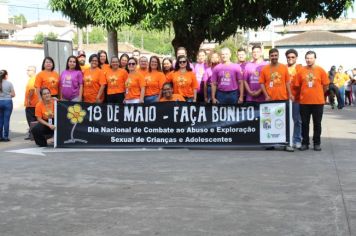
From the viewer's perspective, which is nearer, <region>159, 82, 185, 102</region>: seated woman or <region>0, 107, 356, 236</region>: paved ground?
<region>0, 107, 356, 236</region>: paved ground

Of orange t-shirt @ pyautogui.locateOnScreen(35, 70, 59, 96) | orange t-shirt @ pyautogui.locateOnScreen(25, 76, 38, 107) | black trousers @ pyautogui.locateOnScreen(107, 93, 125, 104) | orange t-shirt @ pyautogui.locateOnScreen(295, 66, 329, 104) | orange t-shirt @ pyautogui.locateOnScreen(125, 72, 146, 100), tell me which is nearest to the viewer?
orange t-shirt @ pyautogui.locateOnScreen(295, 66, 329, 104)

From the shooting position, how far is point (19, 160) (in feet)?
30.5

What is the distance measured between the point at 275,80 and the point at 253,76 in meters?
0.60

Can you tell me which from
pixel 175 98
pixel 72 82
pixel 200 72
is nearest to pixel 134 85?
pixel 175 98

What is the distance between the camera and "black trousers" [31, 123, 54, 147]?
1077cm

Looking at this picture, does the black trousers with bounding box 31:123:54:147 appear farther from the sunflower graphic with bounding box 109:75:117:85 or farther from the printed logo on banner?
the printed logo on banner

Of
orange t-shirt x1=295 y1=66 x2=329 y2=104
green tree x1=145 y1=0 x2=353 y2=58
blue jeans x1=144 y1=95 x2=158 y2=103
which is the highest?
green tree x1=145 y1=0 x2=353 y2=58

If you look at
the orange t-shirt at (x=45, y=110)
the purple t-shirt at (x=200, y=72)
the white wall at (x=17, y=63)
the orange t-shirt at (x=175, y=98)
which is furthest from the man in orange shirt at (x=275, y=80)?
the white wall at (x=17, y=63)

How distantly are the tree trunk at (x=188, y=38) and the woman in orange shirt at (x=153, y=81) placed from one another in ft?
21.5

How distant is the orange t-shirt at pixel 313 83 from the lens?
31.9ft

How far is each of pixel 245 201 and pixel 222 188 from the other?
2.33 ft

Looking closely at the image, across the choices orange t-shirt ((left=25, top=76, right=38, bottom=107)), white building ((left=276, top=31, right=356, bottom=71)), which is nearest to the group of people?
orange t-shirt ((left=25, top=76, right=38, bottom=107))

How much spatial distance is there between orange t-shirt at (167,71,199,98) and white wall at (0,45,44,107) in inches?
656

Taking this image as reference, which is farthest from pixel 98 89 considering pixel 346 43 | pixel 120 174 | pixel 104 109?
pixel 346 43
